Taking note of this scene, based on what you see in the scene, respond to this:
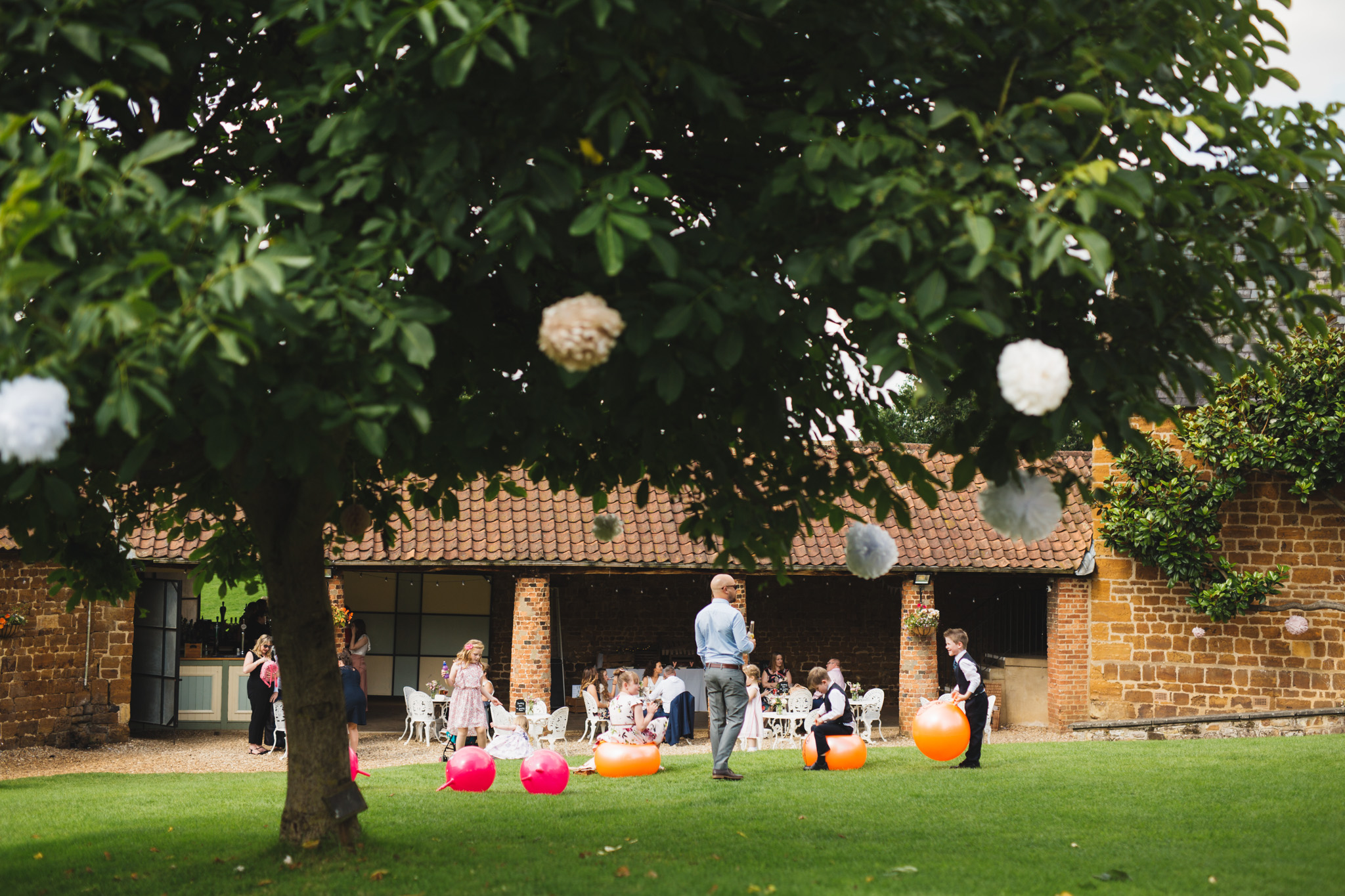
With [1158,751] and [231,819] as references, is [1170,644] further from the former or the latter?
[231,819]

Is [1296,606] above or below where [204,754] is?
above

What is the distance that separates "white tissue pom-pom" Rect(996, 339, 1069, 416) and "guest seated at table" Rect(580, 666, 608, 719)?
44.5 feet

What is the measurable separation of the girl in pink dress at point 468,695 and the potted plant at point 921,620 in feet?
22.9

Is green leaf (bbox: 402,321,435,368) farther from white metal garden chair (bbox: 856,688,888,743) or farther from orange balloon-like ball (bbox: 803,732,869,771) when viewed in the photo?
white metal garden chair (bbox: 856,688,888,743)

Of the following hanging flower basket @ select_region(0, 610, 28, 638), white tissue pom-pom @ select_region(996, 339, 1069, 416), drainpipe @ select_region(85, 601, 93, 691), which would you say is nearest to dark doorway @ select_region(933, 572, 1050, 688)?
drainpipe @ select_region(85, 601, 93, 691)

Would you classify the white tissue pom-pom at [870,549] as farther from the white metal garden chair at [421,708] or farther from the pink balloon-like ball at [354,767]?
the white metal garden chair at [421,708]

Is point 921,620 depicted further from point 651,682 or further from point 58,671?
point 58,671

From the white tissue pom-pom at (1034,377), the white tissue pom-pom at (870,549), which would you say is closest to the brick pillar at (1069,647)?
the white tissue pom-pom at (870,549)

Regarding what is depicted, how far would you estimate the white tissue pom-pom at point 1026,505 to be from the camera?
3949mm

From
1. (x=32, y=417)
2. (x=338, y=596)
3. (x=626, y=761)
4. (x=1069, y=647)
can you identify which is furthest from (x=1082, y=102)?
(x=1069, y=647)

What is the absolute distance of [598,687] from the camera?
17391 millimetres

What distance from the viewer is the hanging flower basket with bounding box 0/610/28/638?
47.1 feet

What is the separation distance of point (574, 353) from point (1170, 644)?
51.6ft

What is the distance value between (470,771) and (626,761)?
1704mm
